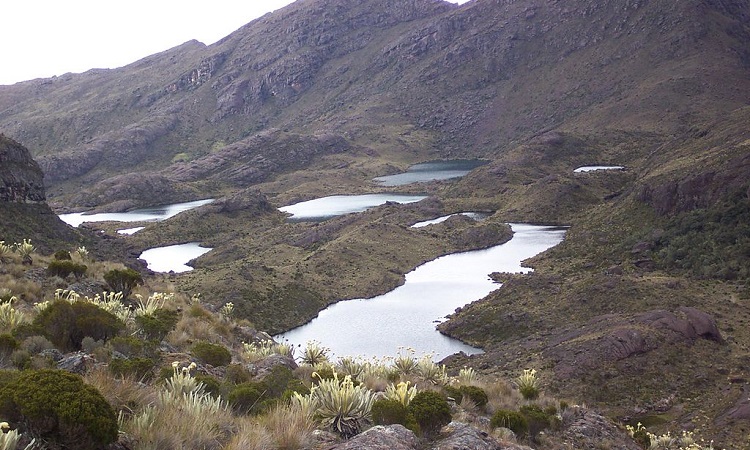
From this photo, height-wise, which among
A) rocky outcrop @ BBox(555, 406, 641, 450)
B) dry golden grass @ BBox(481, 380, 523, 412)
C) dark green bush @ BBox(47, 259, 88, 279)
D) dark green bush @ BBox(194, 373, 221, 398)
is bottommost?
rocky outcrop @ BBox(555, 406, 641, 450)

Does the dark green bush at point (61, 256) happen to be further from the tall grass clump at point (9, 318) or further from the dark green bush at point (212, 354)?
the dark green bush at point (212, 354)

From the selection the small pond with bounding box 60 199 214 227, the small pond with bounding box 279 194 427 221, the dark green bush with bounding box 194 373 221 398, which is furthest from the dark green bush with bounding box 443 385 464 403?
the small pond with bounding box 60 199 214 227

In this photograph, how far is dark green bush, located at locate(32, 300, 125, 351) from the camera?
9.44 metres

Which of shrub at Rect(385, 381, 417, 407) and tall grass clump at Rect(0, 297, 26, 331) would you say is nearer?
shrub at Rect(385, 381, 417, 407)

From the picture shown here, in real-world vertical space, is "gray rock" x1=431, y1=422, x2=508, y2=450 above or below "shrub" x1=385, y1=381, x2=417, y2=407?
below

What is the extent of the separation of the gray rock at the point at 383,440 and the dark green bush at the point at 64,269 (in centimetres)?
1230

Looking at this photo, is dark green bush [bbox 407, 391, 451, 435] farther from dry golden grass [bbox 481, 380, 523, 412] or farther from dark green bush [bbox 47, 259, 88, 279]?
dark green bush [bbox 47, 259, 88, 279]

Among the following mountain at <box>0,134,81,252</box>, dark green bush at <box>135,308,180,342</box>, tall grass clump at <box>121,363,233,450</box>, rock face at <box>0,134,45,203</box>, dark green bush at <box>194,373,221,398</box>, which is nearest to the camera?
tall grass clump at <box>121,363,233,450</box>

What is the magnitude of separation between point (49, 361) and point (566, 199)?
78095mm

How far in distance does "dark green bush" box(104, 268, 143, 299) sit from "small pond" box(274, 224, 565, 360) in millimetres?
13387

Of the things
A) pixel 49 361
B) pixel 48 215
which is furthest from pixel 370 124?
pixel 49 361

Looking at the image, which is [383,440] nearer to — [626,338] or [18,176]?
[626,338]

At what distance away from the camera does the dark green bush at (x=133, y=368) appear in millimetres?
7876

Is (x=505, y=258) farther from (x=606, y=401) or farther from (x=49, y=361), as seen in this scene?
(x=49, y=361)
